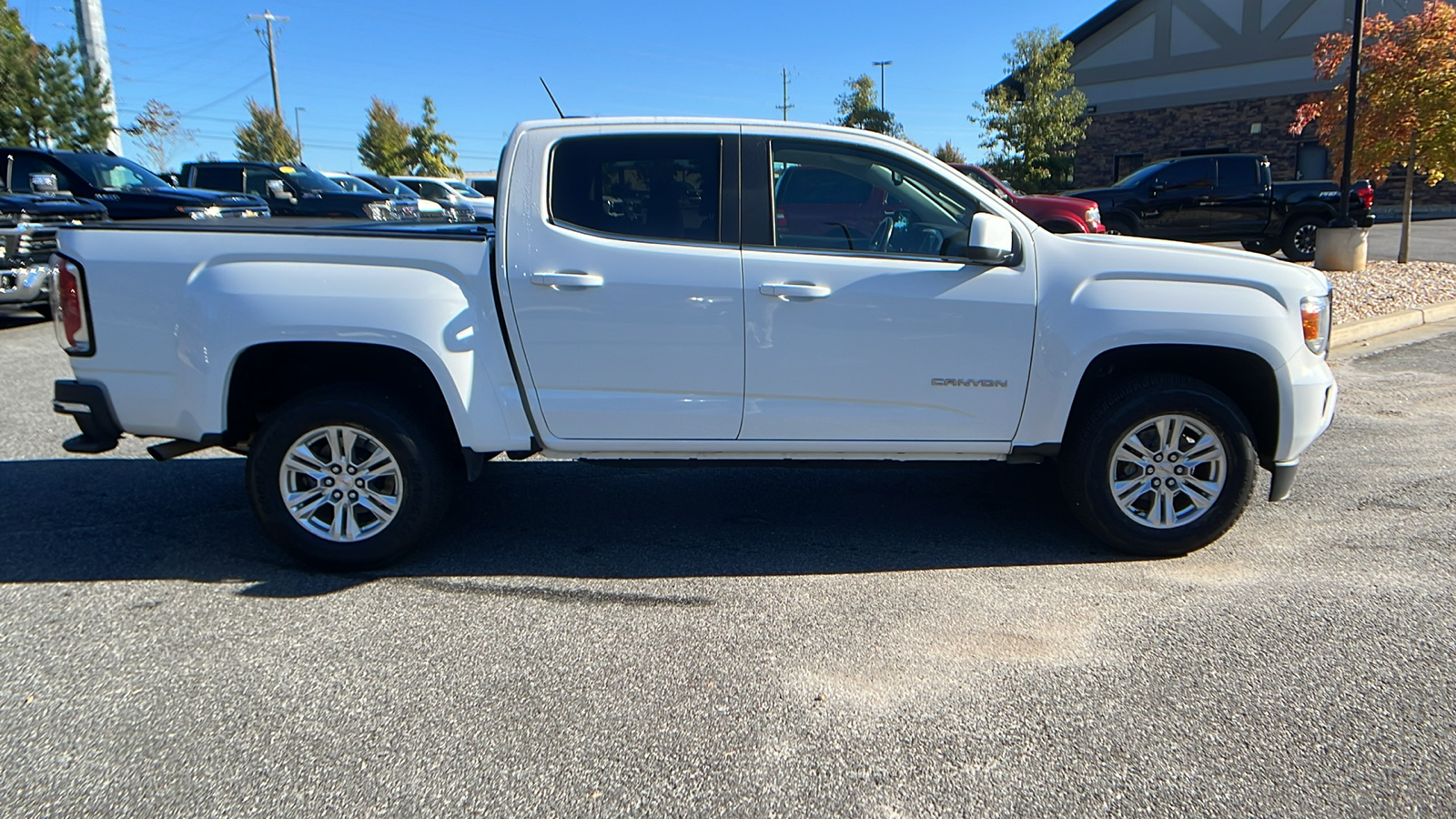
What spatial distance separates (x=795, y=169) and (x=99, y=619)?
3.35 meters

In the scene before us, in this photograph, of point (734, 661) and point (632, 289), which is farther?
point (632, 289)

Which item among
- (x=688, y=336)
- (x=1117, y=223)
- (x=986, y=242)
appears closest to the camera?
(x=986, y=242)

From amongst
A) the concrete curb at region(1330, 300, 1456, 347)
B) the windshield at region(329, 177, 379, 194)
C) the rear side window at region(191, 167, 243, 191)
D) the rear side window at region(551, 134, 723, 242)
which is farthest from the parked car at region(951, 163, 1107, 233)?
the rear side window at region(191, 167, 243, 191)

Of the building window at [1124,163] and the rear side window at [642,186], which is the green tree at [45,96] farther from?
the building window at [1124,163]

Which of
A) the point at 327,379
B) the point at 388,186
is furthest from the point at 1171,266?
the point at 388,186

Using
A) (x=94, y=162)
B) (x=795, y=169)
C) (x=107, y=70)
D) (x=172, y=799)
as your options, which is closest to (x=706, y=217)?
(x=795, y=169)

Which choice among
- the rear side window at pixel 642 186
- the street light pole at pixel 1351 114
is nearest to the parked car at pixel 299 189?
the rear side window at pixel 642 186

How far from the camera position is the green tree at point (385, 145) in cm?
4969

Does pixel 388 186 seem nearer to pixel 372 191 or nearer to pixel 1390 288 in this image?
pixel 372 191

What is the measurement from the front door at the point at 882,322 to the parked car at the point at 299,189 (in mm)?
12507

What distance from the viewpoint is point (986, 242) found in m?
4.02

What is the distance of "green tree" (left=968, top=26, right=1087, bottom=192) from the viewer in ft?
88.7

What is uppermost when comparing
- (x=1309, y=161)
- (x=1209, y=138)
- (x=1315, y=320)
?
(x=1209, y=138)

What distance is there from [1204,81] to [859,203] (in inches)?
1261
